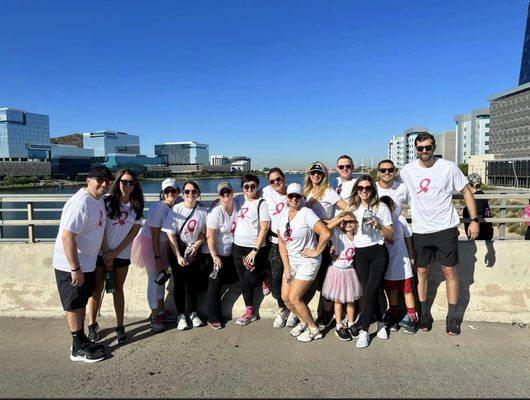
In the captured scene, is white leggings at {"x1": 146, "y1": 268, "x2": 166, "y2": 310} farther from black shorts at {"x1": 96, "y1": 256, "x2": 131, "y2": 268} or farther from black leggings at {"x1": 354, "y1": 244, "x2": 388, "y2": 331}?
black leggings at {"x1": 354, "y1": 244, "x2": 388, "y2": 331}

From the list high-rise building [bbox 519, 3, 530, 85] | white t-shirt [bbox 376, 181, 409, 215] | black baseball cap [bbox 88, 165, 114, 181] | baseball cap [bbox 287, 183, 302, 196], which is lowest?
white t-shirt [bbox 376, 181, 409, 215]

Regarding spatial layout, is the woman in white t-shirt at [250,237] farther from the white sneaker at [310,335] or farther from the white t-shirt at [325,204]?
the white sneaker at [310,335]

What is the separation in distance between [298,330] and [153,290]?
5.59 feet

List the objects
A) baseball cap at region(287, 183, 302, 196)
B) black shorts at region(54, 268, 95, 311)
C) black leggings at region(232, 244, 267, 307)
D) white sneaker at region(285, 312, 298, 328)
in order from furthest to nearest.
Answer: black leggings at region(232, 244, 267, 307) < white sneaker at region(285, 312, 298, 328) < baseball cap at region(287, 183, 302, 196) < black shorts at region(54, 268, 95, 311)

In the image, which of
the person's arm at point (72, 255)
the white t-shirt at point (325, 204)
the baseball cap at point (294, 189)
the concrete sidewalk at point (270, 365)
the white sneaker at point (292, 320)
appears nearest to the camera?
the concrete sidewalk at point (270, 365)

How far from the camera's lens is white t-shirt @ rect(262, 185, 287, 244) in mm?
4299

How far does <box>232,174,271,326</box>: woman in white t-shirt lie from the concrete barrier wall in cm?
37

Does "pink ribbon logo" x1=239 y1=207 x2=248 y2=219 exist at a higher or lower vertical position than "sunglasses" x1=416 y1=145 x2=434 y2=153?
lower

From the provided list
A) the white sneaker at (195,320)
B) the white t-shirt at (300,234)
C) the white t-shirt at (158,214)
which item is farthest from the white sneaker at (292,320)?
the white t-shirt at (158,214)

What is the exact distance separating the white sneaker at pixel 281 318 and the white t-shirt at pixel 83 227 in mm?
2026

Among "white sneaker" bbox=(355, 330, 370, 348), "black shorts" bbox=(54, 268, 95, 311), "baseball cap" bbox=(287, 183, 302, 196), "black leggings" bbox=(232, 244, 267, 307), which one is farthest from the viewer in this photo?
"black leggings" bbox=(232, 244, 267, 307)

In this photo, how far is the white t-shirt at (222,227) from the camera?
14.2 ft

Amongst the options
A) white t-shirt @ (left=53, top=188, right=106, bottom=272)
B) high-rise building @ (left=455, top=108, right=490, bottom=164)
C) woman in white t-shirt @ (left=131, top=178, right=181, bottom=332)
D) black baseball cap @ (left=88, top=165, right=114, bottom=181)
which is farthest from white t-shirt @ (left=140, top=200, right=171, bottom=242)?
high-rise building @ (left=455, top=108, right=490, bottom=164)

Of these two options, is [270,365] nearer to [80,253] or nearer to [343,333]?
[343,333]
